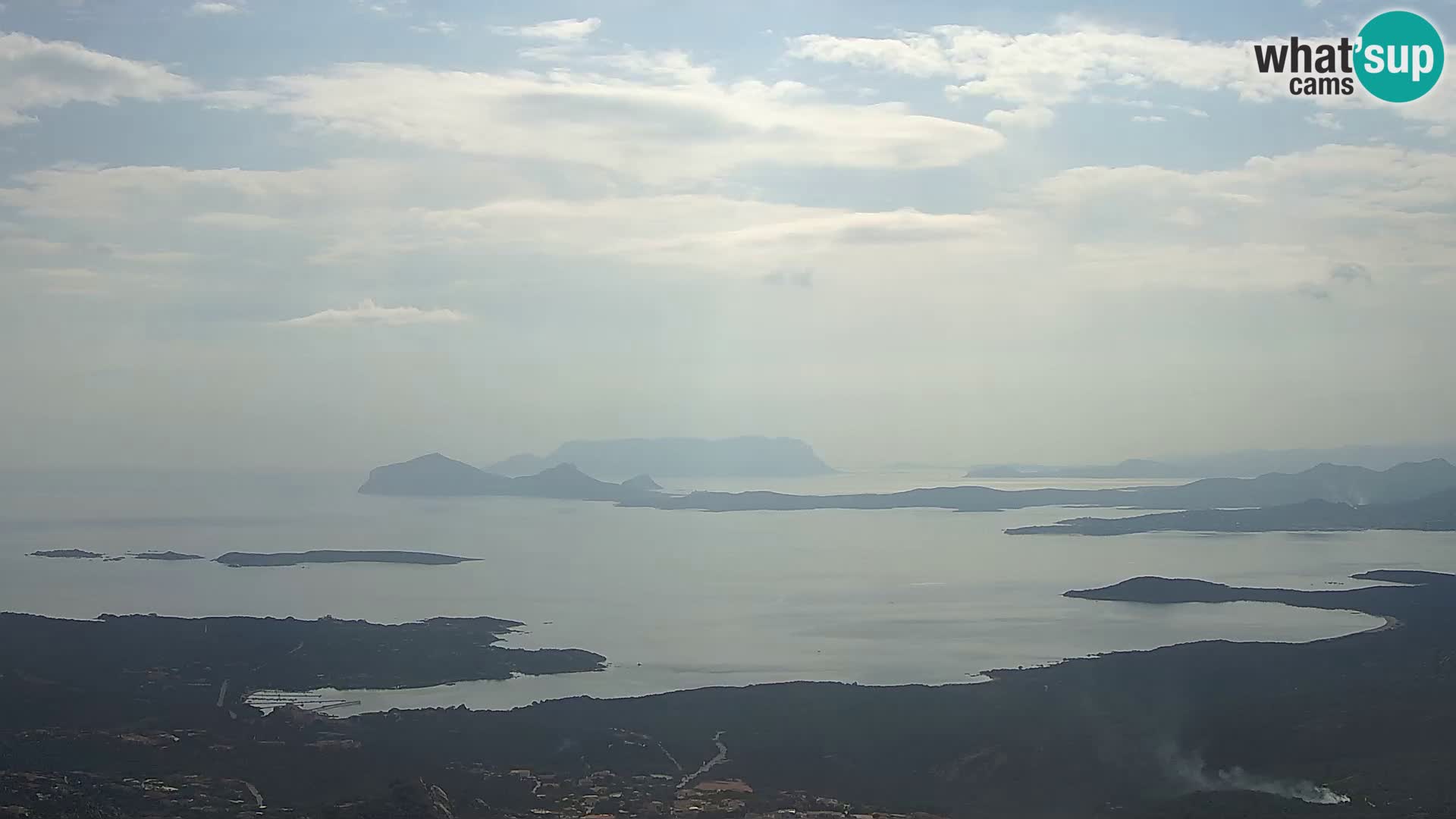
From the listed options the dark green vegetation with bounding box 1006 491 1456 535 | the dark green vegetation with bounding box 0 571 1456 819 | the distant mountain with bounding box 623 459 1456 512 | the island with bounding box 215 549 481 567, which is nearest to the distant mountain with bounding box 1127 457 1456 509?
the distant mountain with bounding box 623 459 1456 512

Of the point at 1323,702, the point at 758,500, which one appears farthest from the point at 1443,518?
the point at 1323,702

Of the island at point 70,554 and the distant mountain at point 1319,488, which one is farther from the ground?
the distant mountain at point 1319,488

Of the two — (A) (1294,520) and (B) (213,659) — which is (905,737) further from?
(A) (1294,520)

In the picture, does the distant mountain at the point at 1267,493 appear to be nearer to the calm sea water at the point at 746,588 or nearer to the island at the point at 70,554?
the calm sea water at the point at 746,588

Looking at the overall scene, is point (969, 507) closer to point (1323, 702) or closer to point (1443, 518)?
point (1443, 518)

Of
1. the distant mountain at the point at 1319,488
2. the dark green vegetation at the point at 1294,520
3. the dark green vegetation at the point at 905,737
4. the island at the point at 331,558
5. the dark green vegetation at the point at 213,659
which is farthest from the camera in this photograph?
the distant mountain at the point at 1319,488

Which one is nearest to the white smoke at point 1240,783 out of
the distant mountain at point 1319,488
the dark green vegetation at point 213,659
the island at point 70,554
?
the dark green vegetation at point 213,659

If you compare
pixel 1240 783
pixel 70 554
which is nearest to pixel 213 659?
pixel 1240 783
